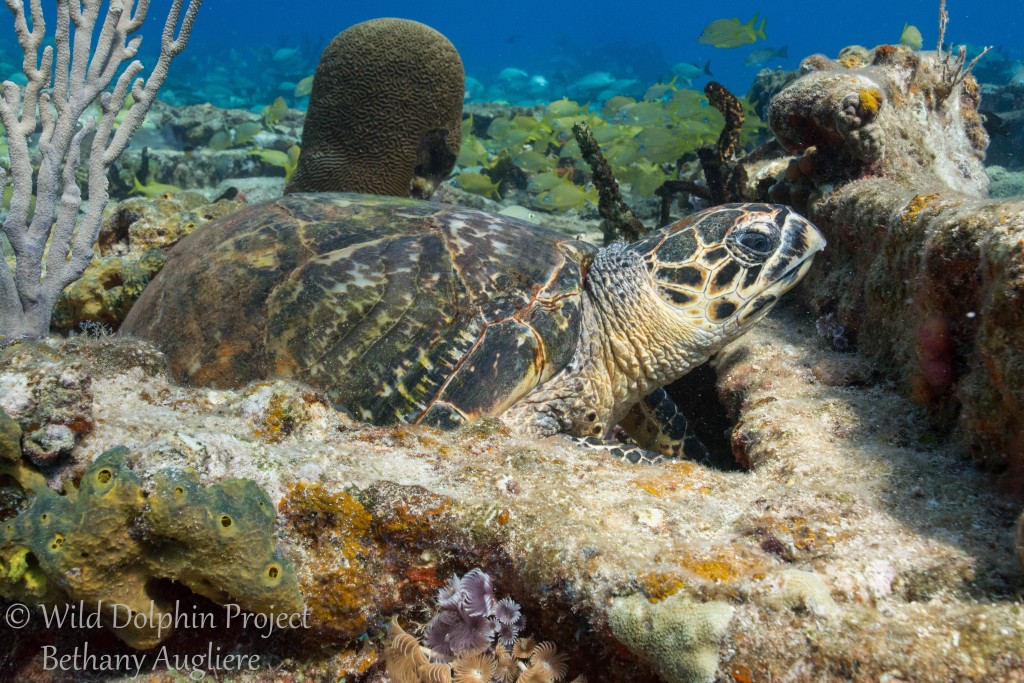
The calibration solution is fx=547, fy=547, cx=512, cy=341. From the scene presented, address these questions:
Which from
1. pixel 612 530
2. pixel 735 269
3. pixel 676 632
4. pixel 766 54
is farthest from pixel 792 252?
pixel 766 54

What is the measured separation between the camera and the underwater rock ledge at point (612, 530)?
3.51ft

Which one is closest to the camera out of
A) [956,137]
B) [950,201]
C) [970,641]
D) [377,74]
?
[970,641]

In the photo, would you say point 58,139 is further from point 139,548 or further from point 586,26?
point 586,26

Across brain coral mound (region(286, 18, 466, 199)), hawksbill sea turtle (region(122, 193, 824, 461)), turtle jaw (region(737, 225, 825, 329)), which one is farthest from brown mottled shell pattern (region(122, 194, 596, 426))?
brain coral mound (region(286, 18, 466, 199))

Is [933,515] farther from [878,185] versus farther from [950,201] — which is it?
[878,185]

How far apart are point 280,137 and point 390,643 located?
13.1m

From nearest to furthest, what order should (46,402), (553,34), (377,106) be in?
(46,402) < (377,106) < (553,34)

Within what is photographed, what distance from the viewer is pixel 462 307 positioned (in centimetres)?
251

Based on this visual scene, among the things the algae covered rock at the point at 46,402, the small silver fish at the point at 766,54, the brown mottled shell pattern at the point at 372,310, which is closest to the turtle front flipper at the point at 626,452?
the brown mottled shell pattern at the point at 372,310

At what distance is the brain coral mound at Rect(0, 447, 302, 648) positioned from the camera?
120 centimetres

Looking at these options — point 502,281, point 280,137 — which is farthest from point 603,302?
point 280,137

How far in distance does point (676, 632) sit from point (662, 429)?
2102mm

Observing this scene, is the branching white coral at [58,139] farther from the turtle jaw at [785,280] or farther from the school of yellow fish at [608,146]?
the school of yellow fish at [608,146]

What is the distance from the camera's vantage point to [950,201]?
6.16ft
